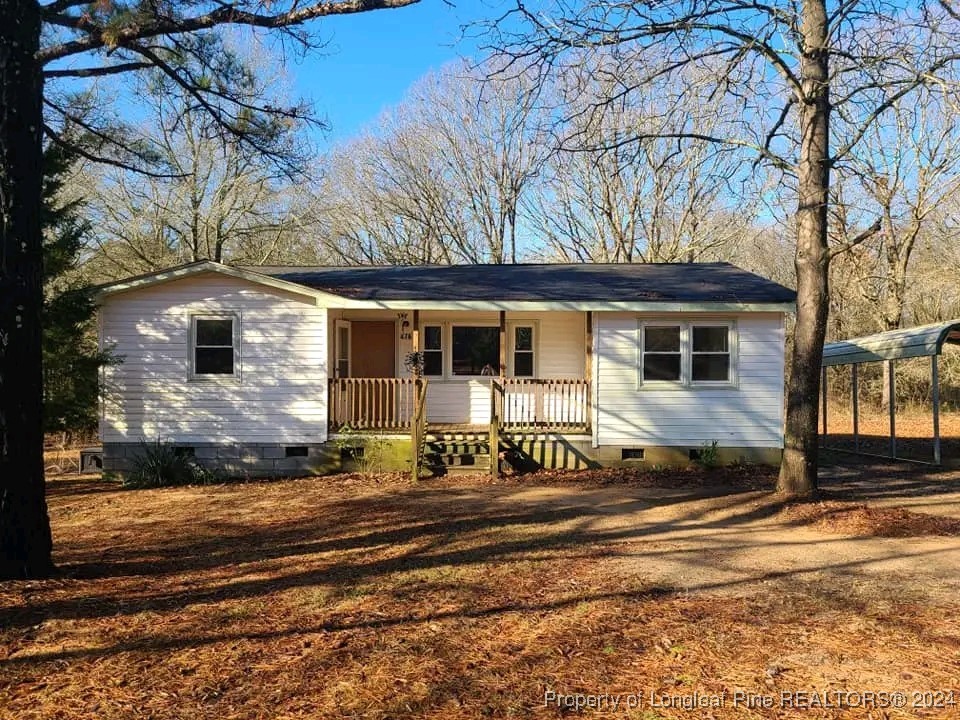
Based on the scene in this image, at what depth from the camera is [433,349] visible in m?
13.3

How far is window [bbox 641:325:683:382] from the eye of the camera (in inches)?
455

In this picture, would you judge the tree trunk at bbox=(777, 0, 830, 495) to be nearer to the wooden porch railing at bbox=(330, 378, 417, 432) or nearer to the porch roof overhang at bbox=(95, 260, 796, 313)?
the porch roof overhang at bbox=(95, 260, 796, 313)

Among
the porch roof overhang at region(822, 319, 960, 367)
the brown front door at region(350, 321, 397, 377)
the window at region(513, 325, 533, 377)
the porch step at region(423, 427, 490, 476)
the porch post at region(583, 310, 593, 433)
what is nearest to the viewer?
the porch step at region(423, 427, 490, 476)

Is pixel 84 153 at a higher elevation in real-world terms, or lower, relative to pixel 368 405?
higher

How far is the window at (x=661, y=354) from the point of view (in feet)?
37.9

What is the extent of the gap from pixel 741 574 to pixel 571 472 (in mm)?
5720

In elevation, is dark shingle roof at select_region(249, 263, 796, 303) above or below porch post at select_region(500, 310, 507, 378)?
above

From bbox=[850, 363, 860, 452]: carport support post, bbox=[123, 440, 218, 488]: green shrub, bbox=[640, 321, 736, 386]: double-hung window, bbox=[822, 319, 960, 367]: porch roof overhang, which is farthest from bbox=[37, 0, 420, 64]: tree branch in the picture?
bbox=[850, 363, 860, 452]: carport support post

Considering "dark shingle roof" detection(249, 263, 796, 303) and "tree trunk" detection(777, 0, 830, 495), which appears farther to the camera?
"dark shingle roof" detection(249, 263, 796, 303)

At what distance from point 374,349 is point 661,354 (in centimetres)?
559

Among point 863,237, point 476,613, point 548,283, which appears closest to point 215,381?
point 548,283

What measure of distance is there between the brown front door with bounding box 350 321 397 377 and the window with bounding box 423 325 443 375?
2.09 ft

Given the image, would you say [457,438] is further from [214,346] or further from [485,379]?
[214,346]

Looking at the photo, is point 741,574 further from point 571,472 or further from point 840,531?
point 571,472
